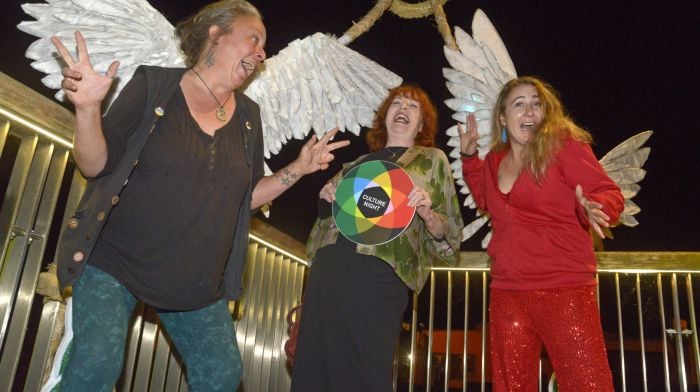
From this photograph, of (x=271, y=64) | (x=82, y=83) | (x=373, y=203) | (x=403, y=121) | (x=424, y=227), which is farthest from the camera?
(x=271, y=64)

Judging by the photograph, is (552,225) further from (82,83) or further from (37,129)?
(37,129)

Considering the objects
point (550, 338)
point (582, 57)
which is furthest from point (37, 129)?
point (582, 57)

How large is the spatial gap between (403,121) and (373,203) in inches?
18.8

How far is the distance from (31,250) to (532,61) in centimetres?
415

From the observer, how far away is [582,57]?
4.88 meters

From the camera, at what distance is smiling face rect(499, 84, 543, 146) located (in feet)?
7.64

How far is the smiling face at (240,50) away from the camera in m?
1.88

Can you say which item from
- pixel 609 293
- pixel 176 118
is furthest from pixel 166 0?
pixel 609 293

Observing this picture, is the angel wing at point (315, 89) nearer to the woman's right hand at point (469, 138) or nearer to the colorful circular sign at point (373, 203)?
the woman's right hand at point (469, 138)

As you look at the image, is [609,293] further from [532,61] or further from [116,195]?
[116,195]

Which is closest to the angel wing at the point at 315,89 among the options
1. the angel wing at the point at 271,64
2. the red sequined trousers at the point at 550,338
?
the angel wing at the point at 271,64

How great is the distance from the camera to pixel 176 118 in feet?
5.83

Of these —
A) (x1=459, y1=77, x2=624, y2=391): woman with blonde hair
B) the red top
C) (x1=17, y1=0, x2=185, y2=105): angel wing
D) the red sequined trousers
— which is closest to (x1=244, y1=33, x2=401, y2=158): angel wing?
(x1=17, y1=0, x2=185, y2=105): angel wing

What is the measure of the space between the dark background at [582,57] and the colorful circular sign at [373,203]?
2008 mm
